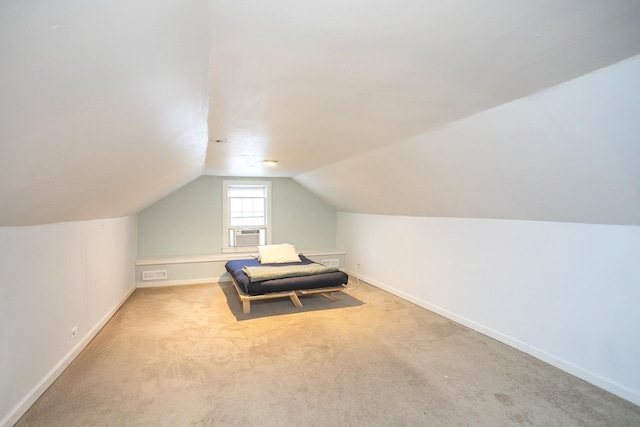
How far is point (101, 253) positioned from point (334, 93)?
10.5 ft

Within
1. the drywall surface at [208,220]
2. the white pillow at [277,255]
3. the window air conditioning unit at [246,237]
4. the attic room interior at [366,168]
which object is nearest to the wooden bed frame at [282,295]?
the attic room interior at [366,168]

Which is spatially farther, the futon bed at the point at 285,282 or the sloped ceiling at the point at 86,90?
the futon bed at the point at 285,282

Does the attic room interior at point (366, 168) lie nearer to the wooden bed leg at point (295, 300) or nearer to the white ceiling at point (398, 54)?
the white ceiling at point (398, 54)

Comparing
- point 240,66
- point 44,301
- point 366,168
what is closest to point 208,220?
point 366,168

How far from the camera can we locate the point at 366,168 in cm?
388

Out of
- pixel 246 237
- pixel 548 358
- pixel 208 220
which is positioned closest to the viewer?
pixel 548 358

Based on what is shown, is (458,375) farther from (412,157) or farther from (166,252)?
(166,252)

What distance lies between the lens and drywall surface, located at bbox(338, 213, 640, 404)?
2334mm

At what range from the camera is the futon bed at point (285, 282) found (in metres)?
3.99

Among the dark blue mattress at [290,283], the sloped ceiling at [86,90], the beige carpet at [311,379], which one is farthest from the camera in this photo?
the dark blue mattress at [290,283]

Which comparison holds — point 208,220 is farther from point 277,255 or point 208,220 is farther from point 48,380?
point 48,380

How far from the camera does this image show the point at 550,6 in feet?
3.53

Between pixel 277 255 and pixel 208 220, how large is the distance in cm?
162

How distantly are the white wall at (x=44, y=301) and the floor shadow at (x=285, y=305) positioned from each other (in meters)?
1.45
